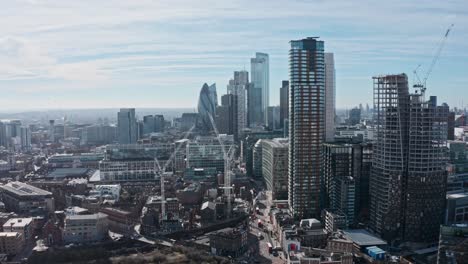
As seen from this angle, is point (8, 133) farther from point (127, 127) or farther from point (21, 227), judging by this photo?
point (21, 227)

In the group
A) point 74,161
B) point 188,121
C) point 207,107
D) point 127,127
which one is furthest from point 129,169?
point 188,121

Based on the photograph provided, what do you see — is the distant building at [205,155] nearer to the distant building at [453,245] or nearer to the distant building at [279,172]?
the distant building at [279,172]

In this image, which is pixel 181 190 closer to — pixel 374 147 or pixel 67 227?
pixel 67 227

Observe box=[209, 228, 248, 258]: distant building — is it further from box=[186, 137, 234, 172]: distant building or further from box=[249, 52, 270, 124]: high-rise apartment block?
box=[249, 52, 270, 124]: high-rise apartment block

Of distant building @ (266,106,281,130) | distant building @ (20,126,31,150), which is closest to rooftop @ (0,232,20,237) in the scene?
distant building @ (20,126,31,150)

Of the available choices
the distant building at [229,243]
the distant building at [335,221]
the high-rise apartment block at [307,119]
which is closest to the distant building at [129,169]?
the high-rise apartment block at [307,119]
